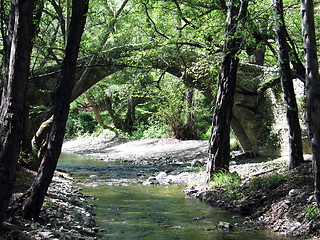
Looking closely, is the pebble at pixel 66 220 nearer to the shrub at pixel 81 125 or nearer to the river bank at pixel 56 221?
the river bank at pixel 56 221

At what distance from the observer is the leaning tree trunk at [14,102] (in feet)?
13.7

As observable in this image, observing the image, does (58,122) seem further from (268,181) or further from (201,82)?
(201,82)

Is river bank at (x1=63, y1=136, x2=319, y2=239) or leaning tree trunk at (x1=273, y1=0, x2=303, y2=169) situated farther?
leaning tree trunk at (x1=273, y1=0, x2=303, y2=169)

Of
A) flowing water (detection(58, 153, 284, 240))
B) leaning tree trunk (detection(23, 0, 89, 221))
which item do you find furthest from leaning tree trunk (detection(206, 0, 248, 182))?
→ leaning tree trunk (detection(23, 0, 89, 221))

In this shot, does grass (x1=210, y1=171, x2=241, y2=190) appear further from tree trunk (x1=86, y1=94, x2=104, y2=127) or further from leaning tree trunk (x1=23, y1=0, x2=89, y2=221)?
tree trunk (x1=86, y1=94, x2=104, y2=127)

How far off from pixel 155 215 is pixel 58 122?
3045 mm

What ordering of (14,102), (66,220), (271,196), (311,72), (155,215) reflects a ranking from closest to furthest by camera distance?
(14,102), (311,72), (66,220), (271,196), (155,215)

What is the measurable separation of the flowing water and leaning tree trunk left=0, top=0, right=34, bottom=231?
2.09 metres

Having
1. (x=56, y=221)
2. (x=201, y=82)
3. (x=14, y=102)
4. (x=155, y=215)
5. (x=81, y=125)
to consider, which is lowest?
(x=155, y=215)

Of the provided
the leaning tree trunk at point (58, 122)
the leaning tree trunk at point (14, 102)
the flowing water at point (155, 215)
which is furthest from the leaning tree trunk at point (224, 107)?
the leaning tree trunk at point (14, 102)

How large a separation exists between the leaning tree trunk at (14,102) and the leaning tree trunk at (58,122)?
102cm

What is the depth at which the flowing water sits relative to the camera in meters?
5.89

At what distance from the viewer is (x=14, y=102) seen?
4.25 meters

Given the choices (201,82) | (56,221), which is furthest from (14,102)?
(201,82)
